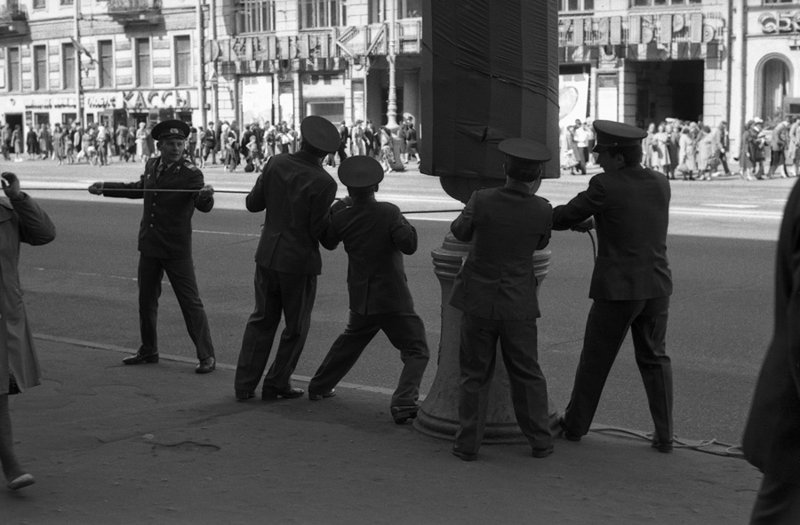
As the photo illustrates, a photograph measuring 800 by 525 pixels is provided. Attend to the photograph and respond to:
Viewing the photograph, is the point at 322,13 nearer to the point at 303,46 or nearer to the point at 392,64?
the point at 303,46

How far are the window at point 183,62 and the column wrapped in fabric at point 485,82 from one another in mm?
45489

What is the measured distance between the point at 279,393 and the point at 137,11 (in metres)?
46.3

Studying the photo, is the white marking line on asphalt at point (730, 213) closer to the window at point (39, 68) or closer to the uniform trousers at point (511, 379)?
the uniform trousers at point (511, 379)

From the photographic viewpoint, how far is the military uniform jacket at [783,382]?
3361 mm

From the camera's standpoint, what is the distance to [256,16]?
48.4m

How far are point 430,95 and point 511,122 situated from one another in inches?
20.6

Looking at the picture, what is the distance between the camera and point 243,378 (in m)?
7.39

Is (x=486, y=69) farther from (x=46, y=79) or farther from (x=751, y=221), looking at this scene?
(x=46, y=79)

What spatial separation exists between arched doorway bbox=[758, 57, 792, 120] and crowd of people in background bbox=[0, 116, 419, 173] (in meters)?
11.6

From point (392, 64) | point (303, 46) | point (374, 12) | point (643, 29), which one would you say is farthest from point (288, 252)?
point (303, 46)

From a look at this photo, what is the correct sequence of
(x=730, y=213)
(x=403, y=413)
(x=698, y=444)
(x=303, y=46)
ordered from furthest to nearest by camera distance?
(x=303, y=46)
(x=730, y=213)
(x=403, y=413)
(x=698, y=444)

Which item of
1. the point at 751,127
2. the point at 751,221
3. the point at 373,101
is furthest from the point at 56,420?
the point at 373,101

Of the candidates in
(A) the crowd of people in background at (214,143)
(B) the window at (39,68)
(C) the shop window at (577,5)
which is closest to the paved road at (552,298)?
(A) the crowd of people in background at (214,143)

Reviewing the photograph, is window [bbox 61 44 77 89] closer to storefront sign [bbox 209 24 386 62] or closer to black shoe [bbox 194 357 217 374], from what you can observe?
storefront sign [bbox 209 24 386 62]
